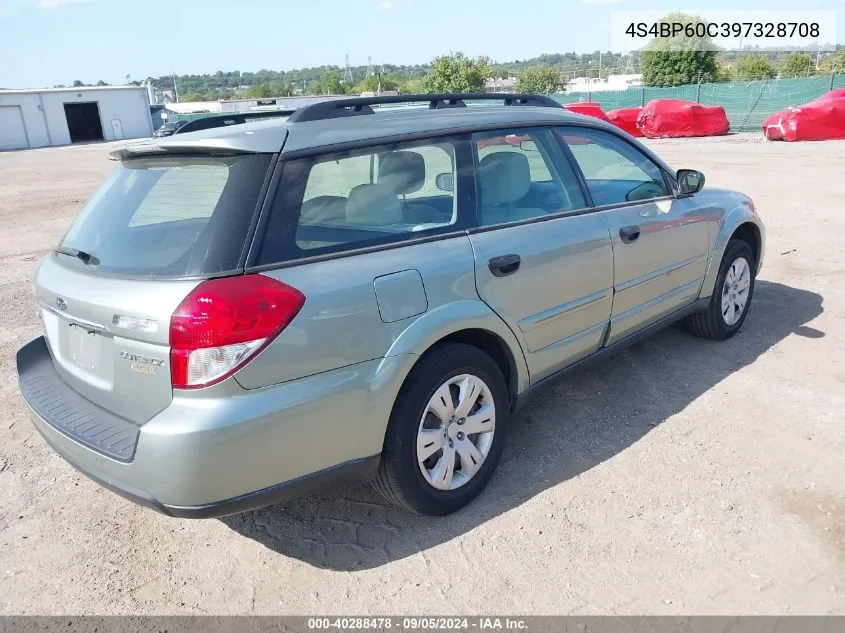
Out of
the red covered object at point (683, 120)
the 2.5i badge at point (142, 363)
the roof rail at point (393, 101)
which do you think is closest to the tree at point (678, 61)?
the red covered object at point (683, 120)

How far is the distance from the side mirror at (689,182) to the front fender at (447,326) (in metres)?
A: 1.92

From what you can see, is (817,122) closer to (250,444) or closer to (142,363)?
(250,444)

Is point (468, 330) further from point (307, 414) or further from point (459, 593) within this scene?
point (459, 593)

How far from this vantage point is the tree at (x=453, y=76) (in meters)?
67.6

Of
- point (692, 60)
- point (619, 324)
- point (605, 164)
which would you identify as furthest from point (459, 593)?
point (692, 60)

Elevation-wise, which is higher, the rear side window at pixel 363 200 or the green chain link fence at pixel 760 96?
the rear side window at pixel 363 200

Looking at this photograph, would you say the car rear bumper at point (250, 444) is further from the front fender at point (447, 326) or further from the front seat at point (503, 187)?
the front seat at point (503, 187)

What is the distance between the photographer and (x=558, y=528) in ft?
9.80

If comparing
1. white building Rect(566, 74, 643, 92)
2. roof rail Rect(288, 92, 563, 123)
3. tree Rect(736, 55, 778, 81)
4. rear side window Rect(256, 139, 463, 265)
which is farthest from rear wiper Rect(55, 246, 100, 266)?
tree Rect(736, 55, 778, 81)

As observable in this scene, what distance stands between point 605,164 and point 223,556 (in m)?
3.01

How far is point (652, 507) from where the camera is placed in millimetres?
3090

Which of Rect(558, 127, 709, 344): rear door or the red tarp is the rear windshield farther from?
the red tarp

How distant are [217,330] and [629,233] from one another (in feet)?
8.03

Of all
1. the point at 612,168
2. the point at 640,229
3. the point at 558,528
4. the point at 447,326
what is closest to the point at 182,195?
the point at 447,326
